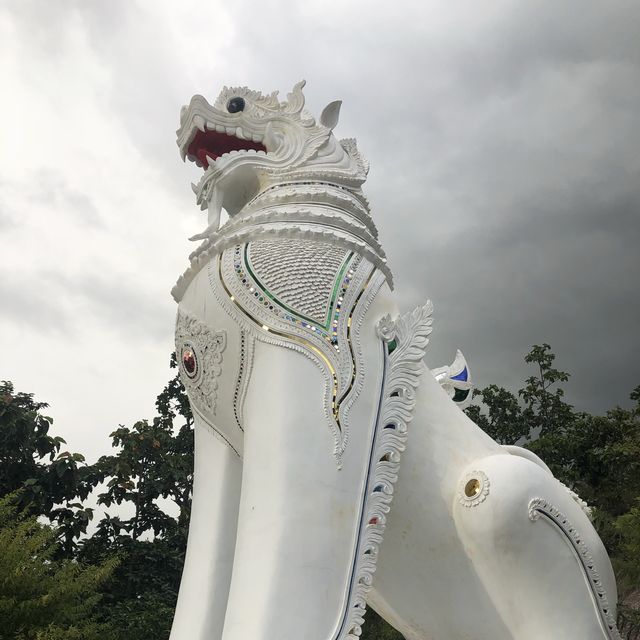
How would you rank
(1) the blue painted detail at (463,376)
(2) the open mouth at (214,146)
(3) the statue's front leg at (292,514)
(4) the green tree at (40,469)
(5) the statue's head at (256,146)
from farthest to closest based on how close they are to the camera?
(4) the green tree at (40,469)
(1) the blue painted detail at (463,376)
(2) the open mouth at (214,146)
(5) the statue's head at (256,146)
(3) the statue's front leg at (292,514)

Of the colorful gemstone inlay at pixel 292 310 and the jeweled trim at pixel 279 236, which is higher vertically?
the jeweled trim at pixel 279 236

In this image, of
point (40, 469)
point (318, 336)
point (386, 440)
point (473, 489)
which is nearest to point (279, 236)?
point (318, 336)

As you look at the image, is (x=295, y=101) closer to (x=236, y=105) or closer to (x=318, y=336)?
(x=236, y=105)

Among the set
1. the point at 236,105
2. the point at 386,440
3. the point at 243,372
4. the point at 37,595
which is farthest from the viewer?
the point at 37,595

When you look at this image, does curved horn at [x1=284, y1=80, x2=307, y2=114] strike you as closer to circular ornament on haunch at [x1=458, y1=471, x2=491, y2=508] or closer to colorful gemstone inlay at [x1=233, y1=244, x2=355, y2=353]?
colorful gemstone inlay at [x1=233, y1=244, x2=355, y2=353]

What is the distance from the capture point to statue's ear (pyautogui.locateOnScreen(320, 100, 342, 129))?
13.6 feet

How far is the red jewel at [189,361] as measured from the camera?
11.9ft

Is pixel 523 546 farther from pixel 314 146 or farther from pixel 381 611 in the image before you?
pixel 314 146

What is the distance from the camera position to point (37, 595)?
870 centimetres

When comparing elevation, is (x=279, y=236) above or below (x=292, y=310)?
above

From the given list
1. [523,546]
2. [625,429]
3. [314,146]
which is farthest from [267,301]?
[625,429]

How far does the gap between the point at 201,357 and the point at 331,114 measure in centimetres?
159

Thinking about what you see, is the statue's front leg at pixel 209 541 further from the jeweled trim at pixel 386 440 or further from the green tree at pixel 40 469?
the green tree at pixel 40 469

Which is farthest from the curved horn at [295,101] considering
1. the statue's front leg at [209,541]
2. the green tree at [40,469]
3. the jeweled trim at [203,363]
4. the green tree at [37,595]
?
the green tree at [40,469]
